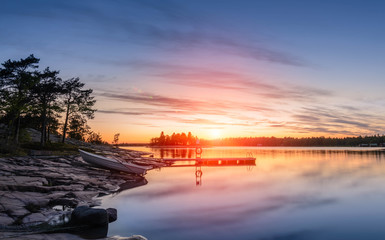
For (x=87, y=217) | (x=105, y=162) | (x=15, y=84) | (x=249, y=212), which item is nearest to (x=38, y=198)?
(x=87, y=217)

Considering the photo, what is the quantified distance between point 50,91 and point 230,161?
39.6m

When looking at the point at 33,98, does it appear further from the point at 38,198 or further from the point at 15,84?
the point at 38,198

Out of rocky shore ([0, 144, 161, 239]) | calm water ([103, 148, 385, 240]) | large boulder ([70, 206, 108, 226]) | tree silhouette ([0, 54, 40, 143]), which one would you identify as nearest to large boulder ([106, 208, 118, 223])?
calm water ([103, 148, 385, 240])

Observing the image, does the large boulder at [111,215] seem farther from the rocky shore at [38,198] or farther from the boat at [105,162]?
the boat at [105,162]

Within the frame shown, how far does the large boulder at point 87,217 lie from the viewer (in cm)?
1180

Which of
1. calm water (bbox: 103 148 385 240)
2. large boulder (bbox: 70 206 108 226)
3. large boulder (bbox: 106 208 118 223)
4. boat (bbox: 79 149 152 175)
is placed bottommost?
calm water (bbox: 103 148 385 240)

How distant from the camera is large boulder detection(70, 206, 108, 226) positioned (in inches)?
465

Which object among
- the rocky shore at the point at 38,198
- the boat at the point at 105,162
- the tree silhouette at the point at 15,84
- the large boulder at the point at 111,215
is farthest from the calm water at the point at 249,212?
the tree silhouette at the point at 15,84

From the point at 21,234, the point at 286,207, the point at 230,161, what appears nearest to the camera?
the point at 21,234

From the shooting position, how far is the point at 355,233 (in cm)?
1408

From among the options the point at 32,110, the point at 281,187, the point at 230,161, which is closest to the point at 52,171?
the point at 281,187

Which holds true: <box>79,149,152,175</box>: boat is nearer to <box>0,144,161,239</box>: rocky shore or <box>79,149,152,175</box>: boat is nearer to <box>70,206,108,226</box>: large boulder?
<box>0,144,161,239</box>: rocky shore

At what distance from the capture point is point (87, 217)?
1186 cm

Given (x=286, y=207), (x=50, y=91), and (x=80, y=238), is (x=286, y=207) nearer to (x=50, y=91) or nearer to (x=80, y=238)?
(x=80, y=238)
